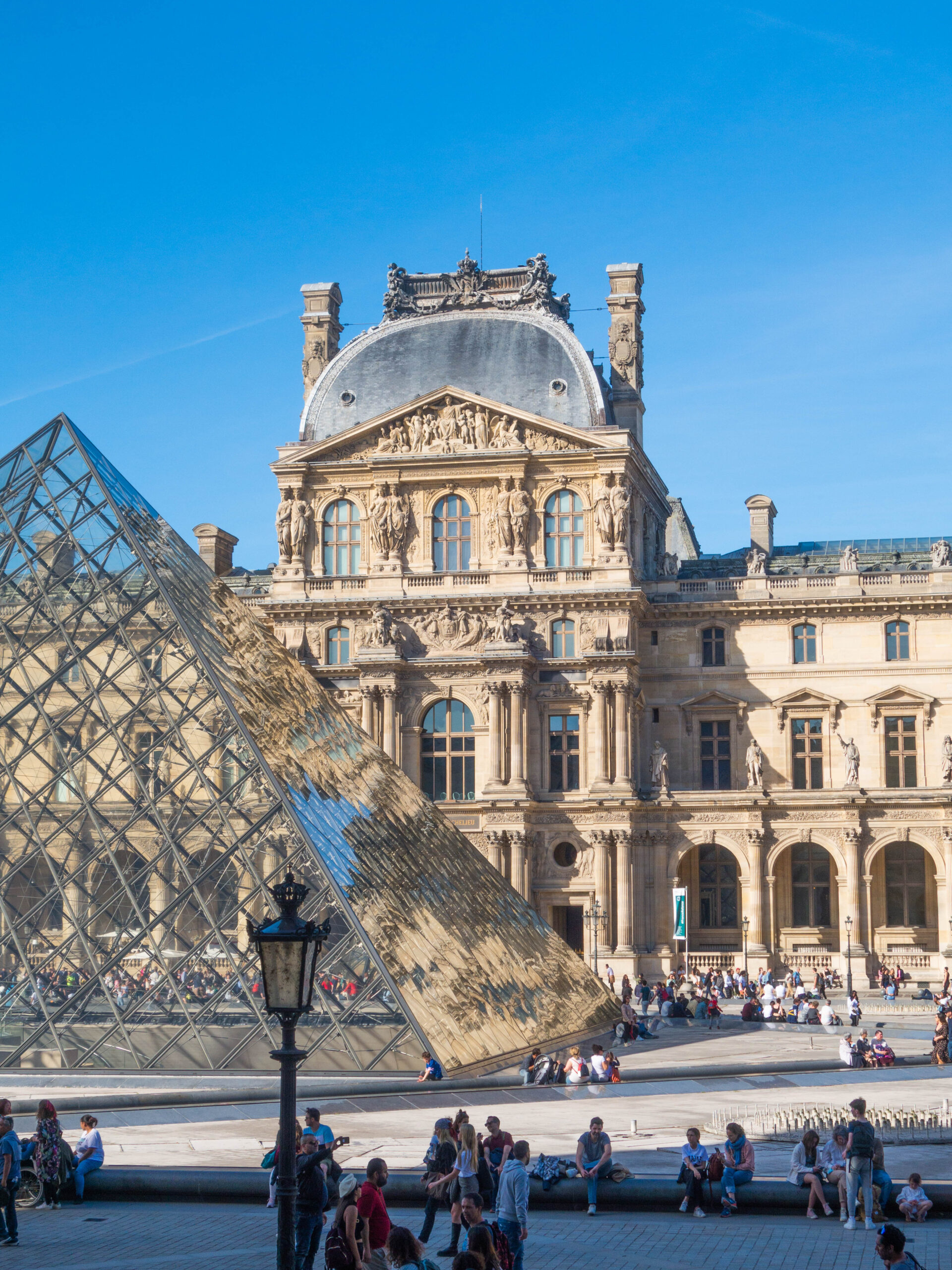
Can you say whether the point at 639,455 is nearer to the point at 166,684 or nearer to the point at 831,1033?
the point at 831,1033

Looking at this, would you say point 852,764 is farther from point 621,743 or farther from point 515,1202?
point 515,1202

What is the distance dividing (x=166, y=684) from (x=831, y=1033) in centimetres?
1642

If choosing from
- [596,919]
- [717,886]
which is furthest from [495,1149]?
[717,886]

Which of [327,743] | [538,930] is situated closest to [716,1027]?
[538,930]

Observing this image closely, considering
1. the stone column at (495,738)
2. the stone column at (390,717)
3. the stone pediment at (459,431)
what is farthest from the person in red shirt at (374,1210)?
the stone pediment at (459,431)

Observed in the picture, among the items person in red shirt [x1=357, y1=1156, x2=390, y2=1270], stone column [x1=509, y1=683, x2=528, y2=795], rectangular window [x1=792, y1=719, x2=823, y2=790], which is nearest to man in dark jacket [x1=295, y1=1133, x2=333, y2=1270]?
person in red shirt [x1=357, y1=1156, x2=390, y2=1270]

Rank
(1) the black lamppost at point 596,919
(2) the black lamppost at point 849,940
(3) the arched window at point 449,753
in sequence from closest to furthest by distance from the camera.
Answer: (2) the black lamppost at point 849,940 < (1) the black lamppost at point 596,919 < (3) the arched window at point 449,753

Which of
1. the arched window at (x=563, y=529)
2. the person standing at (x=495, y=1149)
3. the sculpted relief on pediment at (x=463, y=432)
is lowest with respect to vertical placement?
the person standing at (x=495, y=1149)

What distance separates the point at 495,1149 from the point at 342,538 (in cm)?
3962

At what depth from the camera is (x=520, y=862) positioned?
156 feet

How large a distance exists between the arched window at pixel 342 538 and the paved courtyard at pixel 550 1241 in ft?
123

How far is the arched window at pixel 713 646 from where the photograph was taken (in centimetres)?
5056

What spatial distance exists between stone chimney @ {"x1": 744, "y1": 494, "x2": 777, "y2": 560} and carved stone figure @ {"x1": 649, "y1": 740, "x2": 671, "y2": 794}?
29.4 ft

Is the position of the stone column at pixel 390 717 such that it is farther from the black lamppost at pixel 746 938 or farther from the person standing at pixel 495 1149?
the person standing at pixel 495 1149
